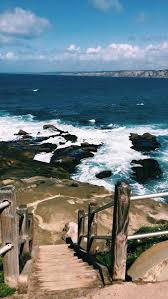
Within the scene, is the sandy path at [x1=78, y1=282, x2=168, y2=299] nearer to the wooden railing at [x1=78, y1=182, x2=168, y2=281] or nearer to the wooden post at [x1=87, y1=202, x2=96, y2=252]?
the wooden railing at [x1=78, y1=182, x2=168, y2=281]

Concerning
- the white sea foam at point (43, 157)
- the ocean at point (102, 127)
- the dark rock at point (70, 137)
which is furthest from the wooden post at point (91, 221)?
the dark rock at point (70, 137)

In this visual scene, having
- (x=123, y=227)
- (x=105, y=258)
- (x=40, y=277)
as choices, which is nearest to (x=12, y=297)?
(x=40, y=277)

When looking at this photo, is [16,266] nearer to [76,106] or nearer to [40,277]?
[40,277]

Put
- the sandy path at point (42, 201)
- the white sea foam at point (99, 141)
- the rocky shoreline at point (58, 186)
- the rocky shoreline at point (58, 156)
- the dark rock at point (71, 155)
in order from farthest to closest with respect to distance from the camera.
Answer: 1. the dark rock at point (71, 155)
2. the white sea foam at point (99, 141)
3. the rocky shoreline at point (58, 156)
4. the rocky shoreline at point (58, 186)
5. the sandy path at point (42, 201)

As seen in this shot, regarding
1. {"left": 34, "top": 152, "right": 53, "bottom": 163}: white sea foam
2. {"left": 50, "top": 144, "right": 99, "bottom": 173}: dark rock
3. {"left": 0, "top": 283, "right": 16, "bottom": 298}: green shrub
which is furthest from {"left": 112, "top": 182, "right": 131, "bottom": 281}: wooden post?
{"left": 34, "top": 152, "right": 53, "bottom": 163}: white sea foam

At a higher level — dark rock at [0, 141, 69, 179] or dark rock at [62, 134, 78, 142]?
dark rock at [62, 134, 78, 142]

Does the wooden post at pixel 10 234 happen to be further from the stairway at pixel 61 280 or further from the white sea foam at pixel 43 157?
the white sea foam at pixel 43 157
